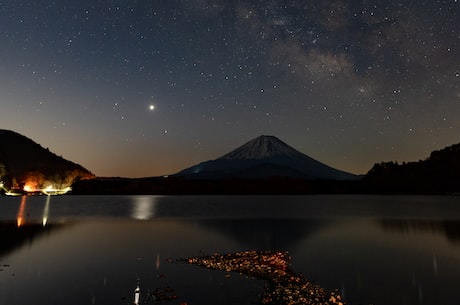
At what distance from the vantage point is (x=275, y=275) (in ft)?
63.8

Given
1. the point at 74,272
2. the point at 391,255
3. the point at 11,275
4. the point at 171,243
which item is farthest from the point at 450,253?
the point at 11,275

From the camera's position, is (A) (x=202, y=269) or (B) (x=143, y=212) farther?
(B) (x=143, y=212)

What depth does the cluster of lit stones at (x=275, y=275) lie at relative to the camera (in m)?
14.9

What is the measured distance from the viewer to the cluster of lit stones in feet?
49.0

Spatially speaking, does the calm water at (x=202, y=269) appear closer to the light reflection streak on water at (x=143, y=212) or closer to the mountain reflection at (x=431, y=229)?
the mountain reflection at (x=431, y=229)

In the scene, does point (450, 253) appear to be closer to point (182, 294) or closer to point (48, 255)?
point (182, 294)

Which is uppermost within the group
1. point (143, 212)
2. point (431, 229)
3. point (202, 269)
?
point (143, 212)

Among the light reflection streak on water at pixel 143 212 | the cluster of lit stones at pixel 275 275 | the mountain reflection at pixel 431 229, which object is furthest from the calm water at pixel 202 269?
the light reflection streak on water at pixel 143 212

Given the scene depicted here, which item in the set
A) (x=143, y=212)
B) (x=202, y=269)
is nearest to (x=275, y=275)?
(x=202, y=269)

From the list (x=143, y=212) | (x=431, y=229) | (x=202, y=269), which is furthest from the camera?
Result: (x=143, y=212)

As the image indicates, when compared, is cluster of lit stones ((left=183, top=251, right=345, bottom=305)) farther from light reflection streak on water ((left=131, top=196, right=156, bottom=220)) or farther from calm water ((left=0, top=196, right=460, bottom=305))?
light reflection streak on water ((left=131, top=196, right=156, bottom=220))

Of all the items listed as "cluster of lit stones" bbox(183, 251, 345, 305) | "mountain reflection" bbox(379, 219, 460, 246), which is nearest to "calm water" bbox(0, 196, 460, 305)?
"cluster of lit stones" bbox(183, 251, 345, 305)

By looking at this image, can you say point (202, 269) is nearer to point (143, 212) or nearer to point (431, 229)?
point (431, 229)

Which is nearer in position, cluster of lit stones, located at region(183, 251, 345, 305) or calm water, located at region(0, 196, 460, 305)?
cluster of lit stones, located at region(183, 251, 345, 305)
